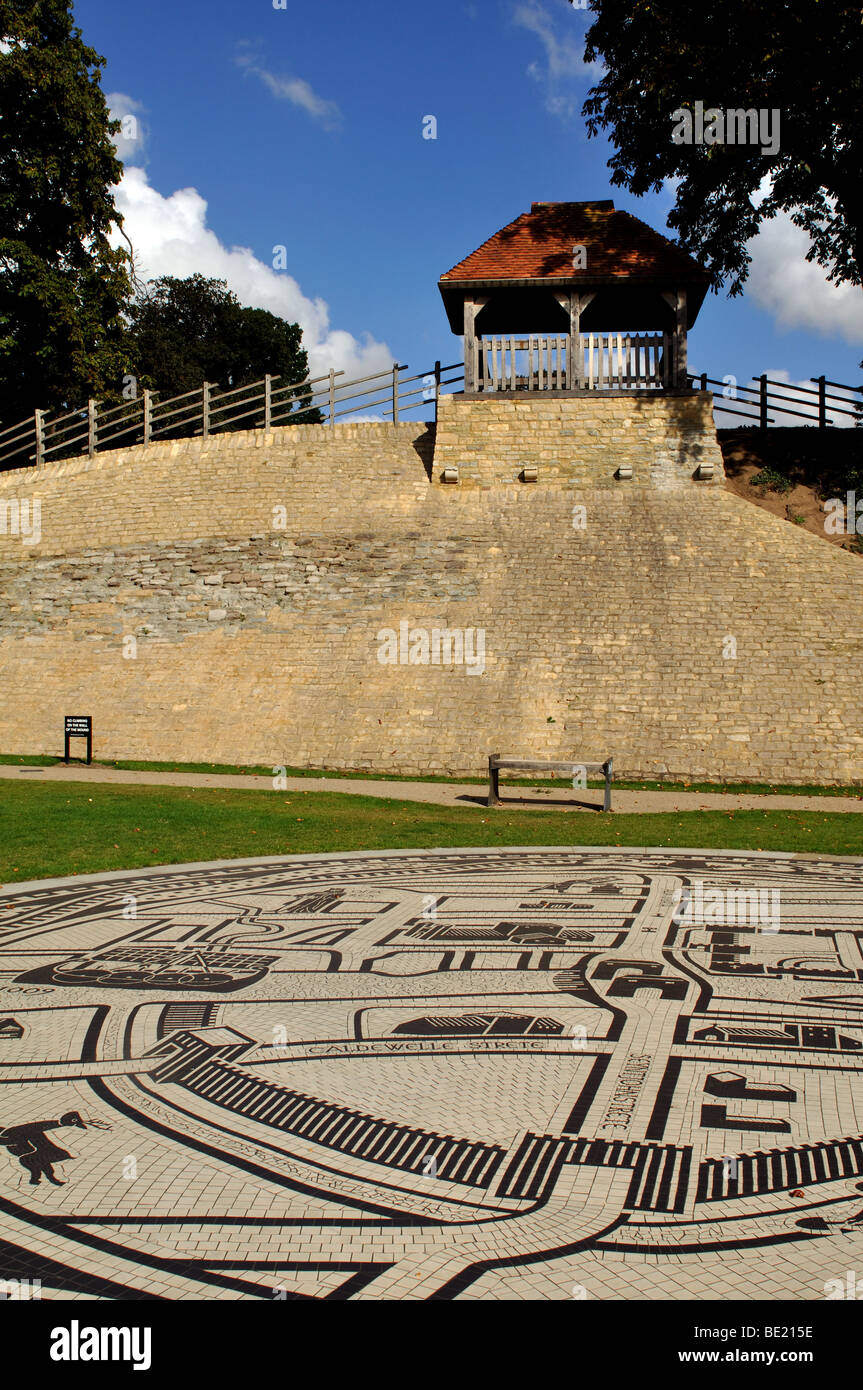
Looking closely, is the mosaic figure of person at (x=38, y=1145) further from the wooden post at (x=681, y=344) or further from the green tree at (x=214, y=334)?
the green tree at (x=214, y=334)

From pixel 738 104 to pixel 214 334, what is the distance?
3354 cm

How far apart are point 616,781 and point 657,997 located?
1178cm

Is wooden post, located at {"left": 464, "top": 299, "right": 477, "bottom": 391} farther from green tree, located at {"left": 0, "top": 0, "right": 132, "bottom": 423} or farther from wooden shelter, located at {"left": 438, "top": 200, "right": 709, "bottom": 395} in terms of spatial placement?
green tree, located at {"left": 0, "top": 0, "right": 132, "bottom": 423}

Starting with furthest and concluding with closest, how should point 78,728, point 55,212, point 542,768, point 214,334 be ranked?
point 214,334 < point 55,212 < point 78,728 < point 542,768

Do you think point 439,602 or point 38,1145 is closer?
point 38,1145

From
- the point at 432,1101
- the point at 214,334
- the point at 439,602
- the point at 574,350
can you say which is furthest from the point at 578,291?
the point at 214,334

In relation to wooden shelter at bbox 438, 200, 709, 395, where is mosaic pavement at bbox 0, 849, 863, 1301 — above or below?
below

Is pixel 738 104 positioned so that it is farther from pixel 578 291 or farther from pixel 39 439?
pixel 39 439

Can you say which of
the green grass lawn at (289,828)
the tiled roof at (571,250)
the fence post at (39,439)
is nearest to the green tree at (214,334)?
the fence post at (39,439)

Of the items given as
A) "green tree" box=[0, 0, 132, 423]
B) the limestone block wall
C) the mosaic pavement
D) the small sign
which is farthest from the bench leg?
"green tree" box=[0, 0, 132, 423]

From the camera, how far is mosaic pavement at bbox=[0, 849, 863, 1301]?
3.10 meters

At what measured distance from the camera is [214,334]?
48156mm

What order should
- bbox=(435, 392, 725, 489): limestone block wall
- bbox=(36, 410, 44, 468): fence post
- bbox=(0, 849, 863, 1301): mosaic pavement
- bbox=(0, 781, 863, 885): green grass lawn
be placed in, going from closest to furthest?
1. bbox=(0, 849, 863, 1301): mosaic pavement
2. bbox=(0, 781, 863, 885): green grass lawn
3. bbox=(435, 392, 725, 489): limestone block wall
4. bbox=(36, 410, 44, 468): fence post

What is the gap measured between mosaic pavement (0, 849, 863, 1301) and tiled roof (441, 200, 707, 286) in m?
19.8
